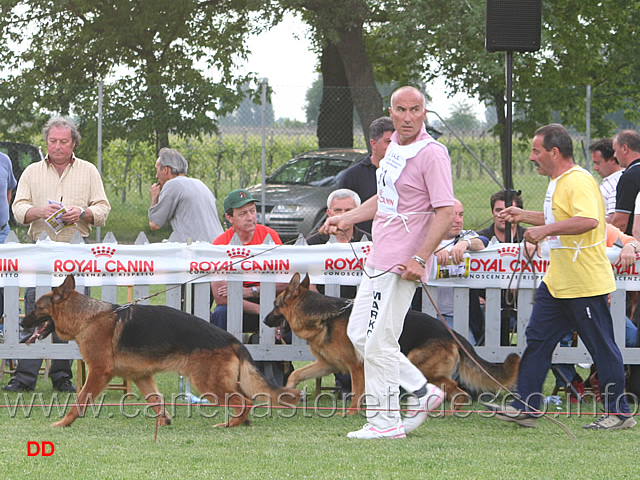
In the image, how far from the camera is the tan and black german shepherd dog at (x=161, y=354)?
18.3 ft

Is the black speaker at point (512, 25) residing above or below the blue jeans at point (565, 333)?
above

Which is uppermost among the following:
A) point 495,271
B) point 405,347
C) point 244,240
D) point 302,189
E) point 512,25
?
point 512,25

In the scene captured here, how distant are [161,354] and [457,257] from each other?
2233mm

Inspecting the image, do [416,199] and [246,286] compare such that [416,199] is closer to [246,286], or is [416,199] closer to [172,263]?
[246,286]

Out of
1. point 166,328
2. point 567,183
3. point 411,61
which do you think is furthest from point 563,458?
point 411,61

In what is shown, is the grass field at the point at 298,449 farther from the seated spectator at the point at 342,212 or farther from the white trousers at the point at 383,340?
the seated spectator at the point at 342,212

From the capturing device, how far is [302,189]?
15.3 m

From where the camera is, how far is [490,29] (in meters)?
7.16

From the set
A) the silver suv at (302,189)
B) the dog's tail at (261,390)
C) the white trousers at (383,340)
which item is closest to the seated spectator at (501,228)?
the white trousers at (383,340)

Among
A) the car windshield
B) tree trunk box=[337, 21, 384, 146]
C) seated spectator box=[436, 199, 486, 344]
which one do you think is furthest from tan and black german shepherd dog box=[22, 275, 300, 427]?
tree trunk box=[337, 21, 384, 146]

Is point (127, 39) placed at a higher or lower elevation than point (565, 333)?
higher

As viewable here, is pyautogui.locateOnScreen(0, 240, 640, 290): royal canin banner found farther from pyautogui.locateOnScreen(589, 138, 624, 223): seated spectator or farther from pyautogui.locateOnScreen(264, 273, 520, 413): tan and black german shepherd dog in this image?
pyautogui.locateOnScreen(589, 138, 624, 223): seated spectator

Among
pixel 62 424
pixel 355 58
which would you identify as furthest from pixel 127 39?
pixel 62 424

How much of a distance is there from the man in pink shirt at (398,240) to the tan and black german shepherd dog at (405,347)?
836mm
